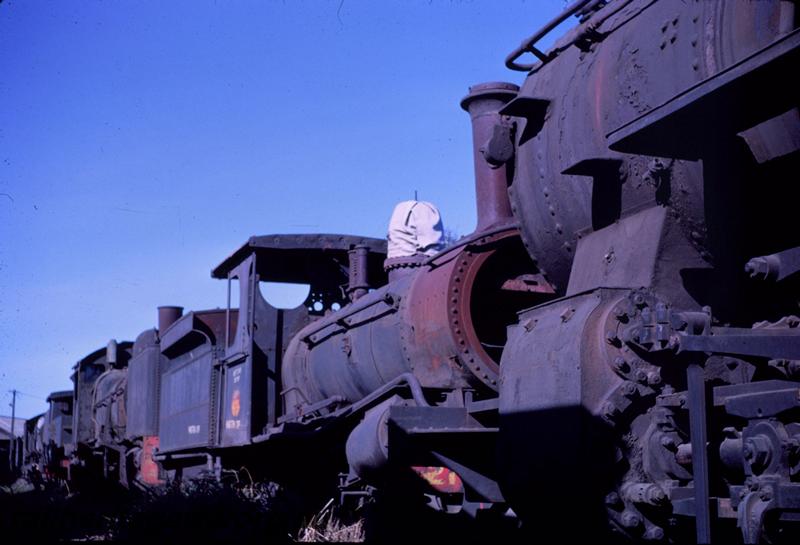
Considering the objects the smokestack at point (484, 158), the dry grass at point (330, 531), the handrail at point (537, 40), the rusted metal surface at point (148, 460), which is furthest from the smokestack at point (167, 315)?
the handrail at point (537, 40)

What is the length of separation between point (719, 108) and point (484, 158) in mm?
2694

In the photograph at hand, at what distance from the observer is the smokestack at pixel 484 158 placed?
5886 mm

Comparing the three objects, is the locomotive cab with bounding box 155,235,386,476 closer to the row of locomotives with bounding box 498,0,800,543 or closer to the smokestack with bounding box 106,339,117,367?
the row of locomotives with bounding box 498,0,800,543

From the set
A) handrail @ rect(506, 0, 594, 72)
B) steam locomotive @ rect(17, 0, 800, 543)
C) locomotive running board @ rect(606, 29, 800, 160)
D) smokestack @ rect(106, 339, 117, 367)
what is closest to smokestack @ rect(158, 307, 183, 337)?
smokestack @ rect(106, 339, 117, 367)

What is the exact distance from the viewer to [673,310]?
3.24 m

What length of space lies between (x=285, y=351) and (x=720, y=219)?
6350 mm

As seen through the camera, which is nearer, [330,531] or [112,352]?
[330,531]

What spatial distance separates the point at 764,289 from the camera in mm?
3389

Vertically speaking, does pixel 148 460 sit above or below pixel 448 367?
below

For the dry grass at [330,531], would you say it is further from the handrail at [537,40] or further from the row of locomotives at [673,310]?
the handrail at [537,40]

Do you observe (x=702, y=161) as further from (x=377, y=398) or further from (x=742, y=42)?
(x=377, y=398)

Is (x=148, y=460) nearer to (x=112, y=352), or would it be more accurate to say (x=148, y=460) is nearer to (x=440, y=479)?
(x=112, y=352)

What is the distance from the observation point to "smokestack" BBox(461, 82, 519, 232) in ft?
19.3

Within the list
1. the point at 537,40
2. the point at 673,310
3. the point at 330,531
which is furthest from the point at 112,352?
the point at 673,310
